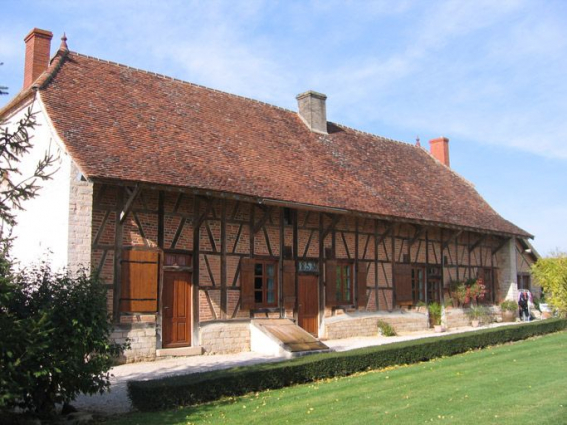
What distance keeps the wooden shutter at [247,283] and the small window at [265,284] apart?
333 mm

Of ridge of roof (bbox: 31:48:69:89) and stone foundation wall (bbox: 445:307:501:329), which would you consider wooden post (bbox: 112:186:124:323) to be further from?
stone foundation wall (bbox: 445:307:501:329)

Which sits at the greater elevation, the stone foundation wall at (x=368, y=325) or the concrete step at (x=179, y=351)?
the stone foundation wall at (x=368, y=325)

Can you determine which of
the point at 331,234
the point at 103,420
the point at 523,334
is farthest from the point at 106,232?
the point at 523,334

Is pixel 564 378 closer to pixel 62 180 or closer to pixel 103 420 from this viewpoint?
pixel 103 420

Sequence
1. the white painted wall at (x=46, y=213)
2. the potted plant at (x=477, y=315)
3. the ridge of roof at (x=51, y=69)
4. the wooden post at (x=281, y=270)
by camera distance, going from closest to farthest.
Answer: the white painted wall at (x=46, y=213), the ridge of roof at (x=51, y=69), the wooden post at (x=281, y=270), the potted plant at (x=477, y=315)

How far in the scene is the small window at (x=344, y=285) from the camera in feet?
56.1

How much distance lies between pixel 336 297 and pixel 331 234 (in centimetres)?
174

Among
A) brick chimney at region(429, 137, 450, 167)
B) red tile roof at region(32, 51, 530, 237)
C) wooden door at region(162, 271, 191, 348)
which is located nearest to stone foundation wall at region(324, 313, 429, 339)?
red tile roof at region(32, 51, 530, 237)

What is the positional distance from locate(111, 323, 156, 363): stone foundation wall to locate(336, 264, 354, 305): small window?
5.97 m

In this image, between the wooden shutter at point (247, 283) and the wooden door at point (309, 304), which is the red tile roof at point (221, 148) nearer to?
the wooden shutter at point (247, 283)

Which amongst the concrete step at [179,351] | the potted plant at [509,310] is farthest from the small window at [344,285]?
the potted plant at [509,310]

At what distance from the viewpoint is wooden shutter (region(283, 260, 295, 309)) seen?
1554 centimetres

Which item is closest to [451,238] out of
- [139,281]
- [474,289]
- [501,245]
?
[474,289]

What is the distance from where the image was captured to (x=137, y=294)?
41.3 feet
